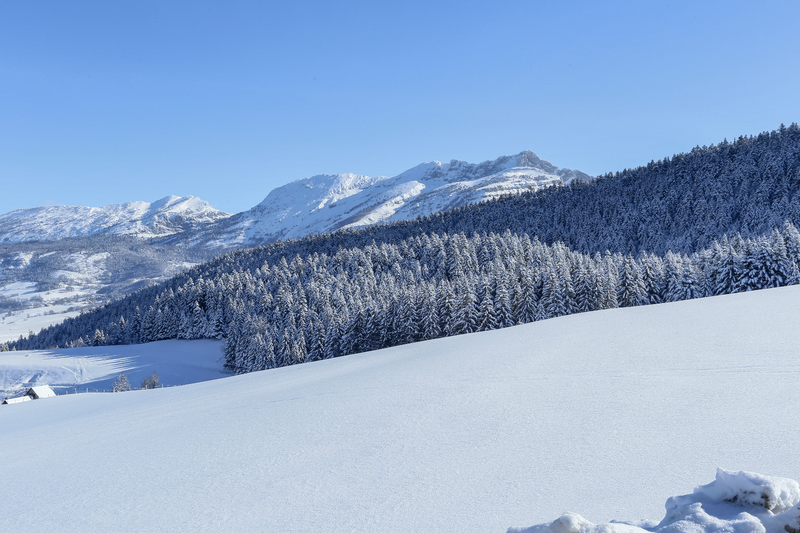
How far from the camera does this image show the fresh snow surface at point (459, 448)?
571cm

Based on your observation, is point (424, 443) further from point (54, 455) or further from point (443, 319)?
point (443, 319)

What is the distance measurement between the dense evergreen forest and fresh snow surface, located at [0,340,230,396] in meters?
8.15

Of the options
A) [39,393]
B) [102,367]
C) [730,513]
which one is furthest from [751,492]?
[102,367]

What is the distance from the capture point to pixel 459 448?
25.7 feet

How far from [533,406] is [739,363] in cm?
573

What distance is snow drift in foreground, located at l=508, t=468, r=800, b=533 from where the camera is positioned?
3.71 metres

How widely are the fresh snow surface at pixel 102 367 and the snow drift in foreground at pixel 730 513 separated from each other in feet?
276

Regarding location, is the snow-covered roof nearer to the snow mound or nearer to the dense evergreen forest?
the dense evergreen forest

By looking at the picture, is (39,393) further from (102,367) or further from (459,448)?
(102,367)

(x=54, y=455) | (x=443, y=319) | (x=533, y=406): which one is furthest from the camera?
(x=443, y=319)

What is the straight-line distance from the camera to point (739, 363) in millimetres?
10758

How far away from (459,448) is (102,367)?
93756 mm

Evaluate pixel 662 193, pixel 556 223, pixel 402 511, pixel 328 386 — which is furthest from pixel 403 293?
pixel 662 193

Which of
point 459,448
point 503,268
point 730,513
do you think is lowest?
point 503,268
